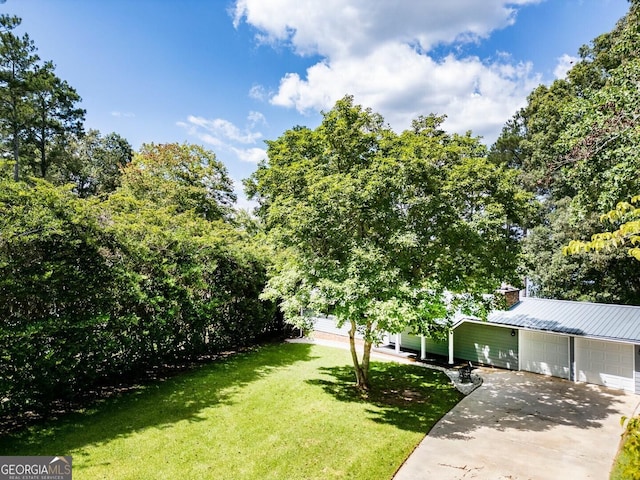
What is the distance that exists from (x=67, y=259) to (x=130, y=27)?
725 cm

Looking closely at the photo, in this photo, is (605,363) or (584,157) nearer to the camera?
(584,157)

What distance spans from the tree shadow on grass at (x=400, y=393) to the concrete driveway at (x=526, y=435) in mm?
489

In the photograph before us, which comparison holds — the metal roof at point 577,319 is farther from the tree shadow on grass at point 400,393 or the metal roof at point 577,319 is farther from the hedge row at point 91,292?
the hedge row at point 91,292

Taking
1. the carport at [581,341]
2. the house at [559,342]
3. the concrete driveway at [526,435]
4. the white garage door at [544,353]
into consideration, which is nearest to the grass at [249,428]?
the concrete driveway at [526,435]

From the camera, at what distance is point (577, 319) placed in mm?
13359

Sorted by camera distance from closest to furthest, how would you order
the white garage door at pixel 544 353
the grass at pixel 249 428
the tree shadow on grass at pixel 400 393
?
the grass at pixel 249 428
the tree shadow on grass at pixel 400 393
the white garage door at pixel 544 353

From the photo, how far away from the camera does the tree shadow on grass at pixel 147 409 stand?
299 inches

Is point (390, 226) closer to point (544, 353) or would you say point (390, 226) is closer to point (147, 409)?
point (147, 409)

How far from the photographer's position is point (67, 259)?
29.8 feet

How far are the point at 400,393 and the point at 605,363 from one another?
24.8ft

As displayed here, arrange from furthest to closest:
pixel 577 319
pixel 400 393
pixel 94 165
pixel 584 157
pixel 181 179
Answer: pixel 94 165, pixel 181 179, pixel 577 319, pixel 400 393, pixel 584 157

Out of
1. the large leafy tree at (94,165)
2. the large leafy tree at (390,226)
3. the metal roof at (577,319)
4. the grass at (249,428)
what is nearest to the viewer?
the grass at (249,428)

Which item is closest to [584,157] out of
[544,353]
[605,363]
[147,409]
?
[605,363]

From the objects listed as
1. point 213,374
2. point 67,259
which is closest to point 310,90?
point 67,259
